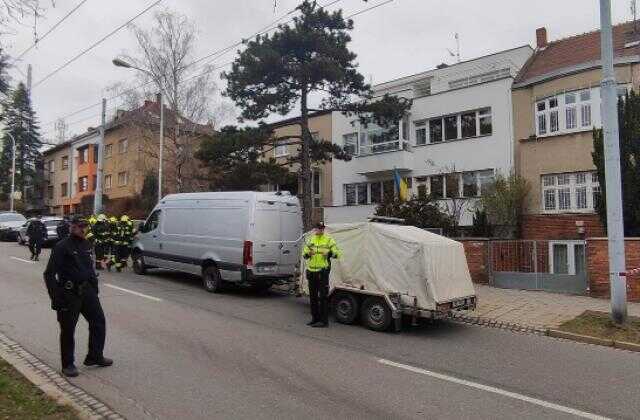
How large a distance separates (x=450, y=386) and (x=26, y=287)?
10754 mm

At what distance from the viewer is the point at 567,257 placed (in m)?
17.1

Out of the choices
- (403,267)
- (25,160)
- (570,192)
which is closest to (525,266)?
(403,267)

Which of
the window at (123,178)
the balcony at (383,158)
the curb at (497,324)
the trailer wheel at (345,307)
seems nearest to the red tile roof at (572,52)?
the balcony at (383,158)

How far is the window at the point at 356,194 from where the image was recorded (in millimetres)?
29953

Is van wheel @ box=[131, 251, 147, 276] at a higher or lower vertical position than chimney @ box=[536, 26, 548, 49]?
lower

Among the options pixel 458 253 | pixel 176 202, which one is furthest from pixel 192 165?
pixel 458 253

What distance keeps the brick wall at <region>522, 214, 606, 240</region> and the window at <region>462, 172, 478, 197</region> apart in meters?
3.30

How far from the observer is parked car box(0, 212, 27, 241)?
1222 inches

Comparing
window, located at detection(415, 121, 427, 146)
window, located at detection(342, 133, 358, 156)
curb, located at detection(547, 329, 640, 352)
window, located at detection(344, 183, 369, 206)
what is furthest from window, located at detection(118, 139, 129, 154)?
curb, located at detection(547, 329, 640, 352)

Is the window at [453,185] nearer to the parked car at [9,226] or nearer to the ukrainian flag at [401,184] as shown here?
the ukrainian flag at [401,184]

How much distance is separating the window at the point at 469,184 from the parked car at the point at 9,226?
974 inches

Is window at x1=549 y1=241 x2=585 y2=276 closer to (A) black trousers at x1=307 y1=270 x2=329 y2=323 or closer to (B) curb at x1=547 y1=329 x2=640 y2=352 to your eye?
(B) curb at x1=547 y1=329 x2=640 y2=352

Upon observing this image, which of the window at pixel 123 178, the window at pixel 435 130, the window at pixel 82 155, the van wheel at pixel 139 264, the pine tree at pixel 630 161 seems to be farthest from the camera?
the window at pixel 82 155

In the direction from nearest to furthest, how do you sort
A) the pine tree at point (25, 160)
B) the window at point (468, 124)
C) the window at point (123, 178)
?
the window at point (468, 124) < the window at point (123, 178) < the pine tree at point (25, 160)
